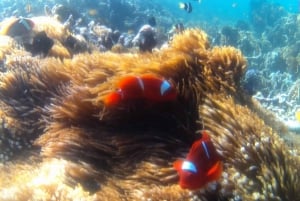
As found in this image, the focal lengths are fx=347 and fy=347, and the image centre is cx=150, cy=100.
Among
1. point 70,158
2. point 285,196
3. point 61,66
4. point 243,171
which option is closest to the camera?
point 285,196

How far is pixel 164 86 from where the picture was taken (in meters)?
3.28

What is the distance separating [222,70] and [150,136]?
1016mm

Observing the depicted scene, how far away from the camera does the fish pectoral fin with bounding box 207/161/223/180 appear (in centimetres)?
270

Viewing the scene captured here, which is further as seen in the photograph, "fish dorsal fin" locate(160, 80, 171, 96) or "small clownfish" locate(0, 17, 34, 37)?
"small clownfish" locate(0, 17, 34, 37)

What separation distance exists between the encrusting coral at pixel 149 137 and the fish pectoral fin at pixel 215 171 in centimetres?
9

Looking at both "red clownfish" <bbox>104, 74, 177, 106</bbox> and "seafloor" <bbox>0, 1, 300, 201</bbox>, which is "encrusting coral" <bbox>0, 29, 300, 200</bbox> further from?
"red clownfish" <bbox>104, 74, 177, 106</bbox>

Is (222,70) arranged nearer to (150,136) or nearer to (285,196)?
(150,136)

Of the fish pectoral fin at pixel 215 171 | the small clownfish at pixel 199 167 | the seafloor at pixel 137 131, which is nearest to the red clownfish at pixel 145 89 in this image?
the seafloor at pixel 137 131

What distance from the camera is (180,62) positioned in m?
3.67

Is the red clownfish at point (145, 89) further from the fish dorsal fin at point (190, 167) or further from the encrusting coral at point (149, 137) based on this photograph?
the fish dorsal fin at point (190, 167)

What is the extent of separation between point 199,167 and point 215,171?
0.56ft

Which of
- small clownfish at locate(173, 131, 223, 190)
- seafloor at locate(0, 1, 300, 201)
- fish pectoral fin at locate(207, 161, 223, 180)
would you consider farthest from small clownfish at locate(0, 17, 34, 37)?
fish pectoral fin at locate(207, 161, 223, 180)

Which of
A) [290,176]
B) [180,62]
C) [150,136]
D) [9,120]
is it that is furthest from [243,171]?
[9,120]

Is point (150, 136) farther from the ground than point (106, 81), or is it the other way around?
point (106, 81)
